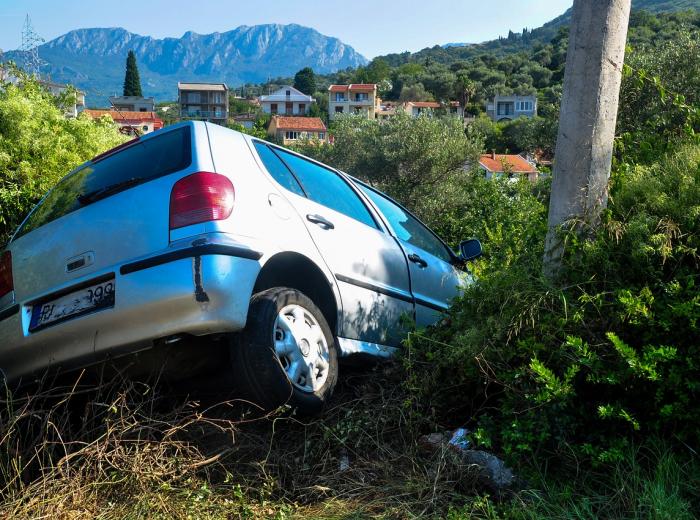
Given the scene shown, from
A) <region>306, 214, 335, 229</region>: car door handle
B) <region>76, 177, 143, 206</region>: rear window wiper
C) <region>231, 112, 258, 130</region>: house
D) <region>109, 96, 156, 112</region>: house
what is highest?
<region>76, 177, 143, 206</region>: rear window wiper

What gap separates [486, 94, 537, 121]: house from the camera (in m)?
100

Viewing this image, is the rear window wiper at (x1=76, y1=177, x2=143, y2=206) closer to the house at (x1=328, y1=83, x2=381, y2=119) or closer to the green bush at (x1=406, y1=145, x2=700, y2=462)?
the green bush at (x1=406, y1=145, x2=700, y2=462)

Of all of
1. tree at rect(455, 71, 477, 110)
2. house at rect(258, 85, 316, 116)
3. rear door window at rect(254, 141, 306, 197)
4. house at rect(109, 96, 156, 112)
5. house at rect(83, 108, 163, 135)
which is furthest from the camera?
house at rect(258, 85, 316, 116)

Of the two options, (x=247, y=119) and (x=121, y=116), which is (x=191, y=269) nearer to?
(x=121, y=116)

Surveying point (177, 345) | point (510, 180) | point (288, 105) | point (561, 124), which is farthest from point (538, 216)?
point (288, 105)

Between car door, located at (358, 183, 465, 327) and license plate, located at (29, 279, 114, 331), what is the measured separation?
2327 millimetres

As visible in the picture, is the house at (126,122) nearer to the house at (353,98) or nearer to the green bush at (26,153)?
the green bush at (26,153)

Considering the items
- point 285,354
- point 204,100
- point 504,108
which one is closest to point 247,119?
point 204,100

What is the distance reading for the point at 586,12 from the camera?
3.56 metres

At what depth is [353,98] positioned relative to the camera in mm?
116875

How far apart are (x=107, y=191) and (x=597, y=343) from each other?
2.50 metres

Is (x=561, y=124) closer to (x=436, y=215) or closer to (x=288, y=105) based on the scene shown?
(x=436, y=215)

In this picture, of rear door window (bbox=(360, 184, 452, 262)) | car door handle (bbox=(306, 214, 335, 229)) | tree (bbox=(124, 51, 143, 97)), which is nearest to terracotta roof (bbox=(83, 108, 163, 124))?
car door handle (bbox=(306, 214, 335, 229))

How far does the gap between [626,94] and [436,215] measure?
1093cm
